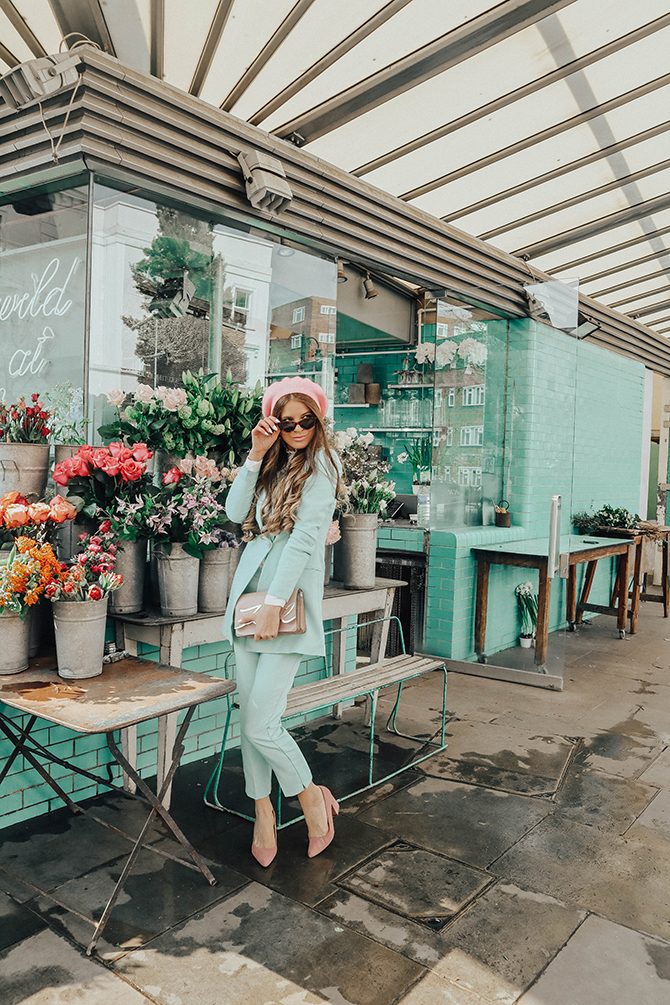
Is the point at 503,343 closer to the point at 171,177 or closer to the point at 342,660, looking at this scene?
the point at 342,660

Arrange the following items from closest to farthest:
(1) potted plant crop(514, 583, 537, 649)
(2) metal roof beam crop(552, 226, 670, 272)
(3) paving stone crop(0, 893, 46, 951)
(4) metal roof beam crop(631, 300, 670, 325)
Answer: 1. (3) paving stone crop(0, 893, 46, 951)
2. (1) potted plant crop(514, 583, 537, 649)
3. (2) metal roof beam crop(552, 226, 670, 272)
4. (4) metal roof beam crop(631, 300, 670, 325)

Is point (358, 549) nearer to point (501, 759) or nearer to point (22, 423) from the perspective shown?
point (501, 759)

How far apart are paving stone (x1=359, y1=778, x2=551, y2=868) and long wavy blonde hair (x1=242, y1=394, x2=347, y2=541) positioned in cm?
138

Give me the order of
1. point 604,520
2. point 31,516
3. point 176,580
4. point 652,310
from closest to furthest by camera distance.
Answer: point 31,516
point 176,580
point 604,520
point 652,310

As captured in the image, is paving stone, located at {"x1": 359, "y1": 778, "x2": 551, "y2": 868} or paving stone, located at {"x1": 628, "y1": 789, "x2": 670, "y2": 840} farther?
paving stone, located at {"x1": 628, "y1": 789, "x2": 670, "y2": 840}

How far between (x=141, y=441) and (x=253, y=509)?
0.70 meters

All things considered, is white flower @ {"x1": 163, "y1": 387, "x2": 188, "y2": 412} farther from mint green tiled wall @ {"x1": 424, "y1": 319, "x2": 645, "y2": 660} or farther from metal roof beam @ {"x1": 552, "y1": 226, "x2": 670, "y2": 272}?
metal roof beam @ {"x1": 552, "y1": 226, "x2": 670, "y2": 272}

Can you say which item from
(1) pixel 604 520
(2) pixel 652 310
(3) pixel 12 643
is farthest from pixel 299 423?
(2) pixel 652 310

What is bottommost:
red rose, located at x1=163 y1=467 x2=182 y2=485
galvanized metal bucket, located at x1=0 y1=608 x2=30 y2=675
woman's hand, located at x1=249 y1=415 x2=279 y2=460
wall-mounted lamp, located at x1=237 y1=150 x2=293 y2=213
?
galvanized metal bucket, located at x1=0 y1=608 x2=30 y2=675

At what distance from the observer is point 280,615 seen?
8.91ft

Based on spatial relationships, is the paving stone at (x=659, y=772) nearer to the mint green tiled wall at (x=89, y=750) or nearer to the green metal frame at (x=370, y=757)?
the green metal frame at (x=370, y=757)

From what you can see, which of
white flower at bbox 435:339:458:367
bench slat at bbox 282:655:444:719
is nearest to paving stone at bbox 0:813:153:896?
bench slat at bbox 282:655:444:719

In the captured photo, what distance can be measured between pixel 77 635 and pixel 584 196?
4673 millimetres

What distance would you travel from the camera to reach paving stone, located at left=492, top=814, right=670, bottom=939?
2.59 meters
